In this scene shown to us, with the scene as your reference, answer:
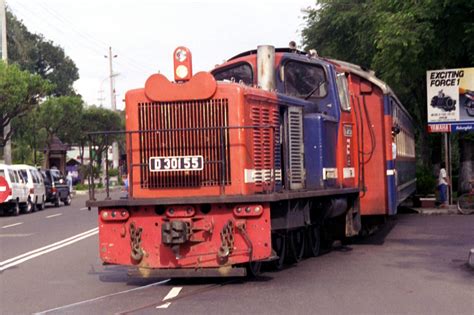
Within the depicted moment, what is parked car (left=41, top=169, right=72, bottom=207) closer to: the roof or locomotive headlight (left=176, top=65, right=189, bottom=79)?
the roof

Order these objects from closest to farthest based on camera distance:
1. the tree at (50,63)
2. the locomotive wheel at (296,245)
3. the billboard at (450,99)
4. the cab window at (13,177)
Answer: the locomotive wheel at (296,245) < the billboard at (450,99) < the cab window at (13,177) < the tree at (50,63)

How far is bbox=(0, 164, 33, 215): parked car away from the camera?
3094 centimetres

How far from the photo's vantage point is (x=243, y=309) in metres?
8.94

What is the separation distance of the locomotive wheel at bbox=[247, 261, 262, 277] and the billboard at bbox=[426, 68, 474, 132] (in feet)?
51.8

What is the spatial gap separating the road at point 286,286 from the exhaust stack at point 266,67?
3064mm

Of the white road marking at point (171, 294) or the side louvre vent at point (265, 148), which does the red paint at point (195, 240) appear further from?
the side louvre vent at point (265, 148)

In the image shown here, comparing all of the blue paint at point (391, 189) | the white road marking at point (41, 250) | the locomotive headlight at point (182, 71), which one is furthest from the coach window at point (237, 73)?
the white road marking at point (41, 250)

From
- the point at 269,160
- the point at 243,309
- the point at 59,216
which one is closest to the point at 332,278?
the point at 269,160

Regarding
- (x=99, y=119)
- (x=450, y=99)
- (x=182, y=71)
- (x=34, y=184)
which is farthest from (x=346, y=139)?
(x=99, y=119)

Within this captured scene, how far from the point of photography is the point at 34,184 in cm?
3472

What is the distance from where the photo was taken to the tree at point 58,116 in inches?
2168

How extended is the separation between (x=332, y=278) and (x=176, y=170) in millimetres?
2868

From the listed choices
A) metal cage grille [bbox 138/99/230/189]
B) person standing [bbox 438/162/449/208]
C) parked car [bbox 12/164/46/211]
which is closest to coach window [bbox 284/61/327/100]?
metal cage grille [bbox 138/99/230/189]

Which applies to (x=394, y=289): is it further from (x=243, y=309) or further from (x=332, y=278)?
(x=243, y=309)
